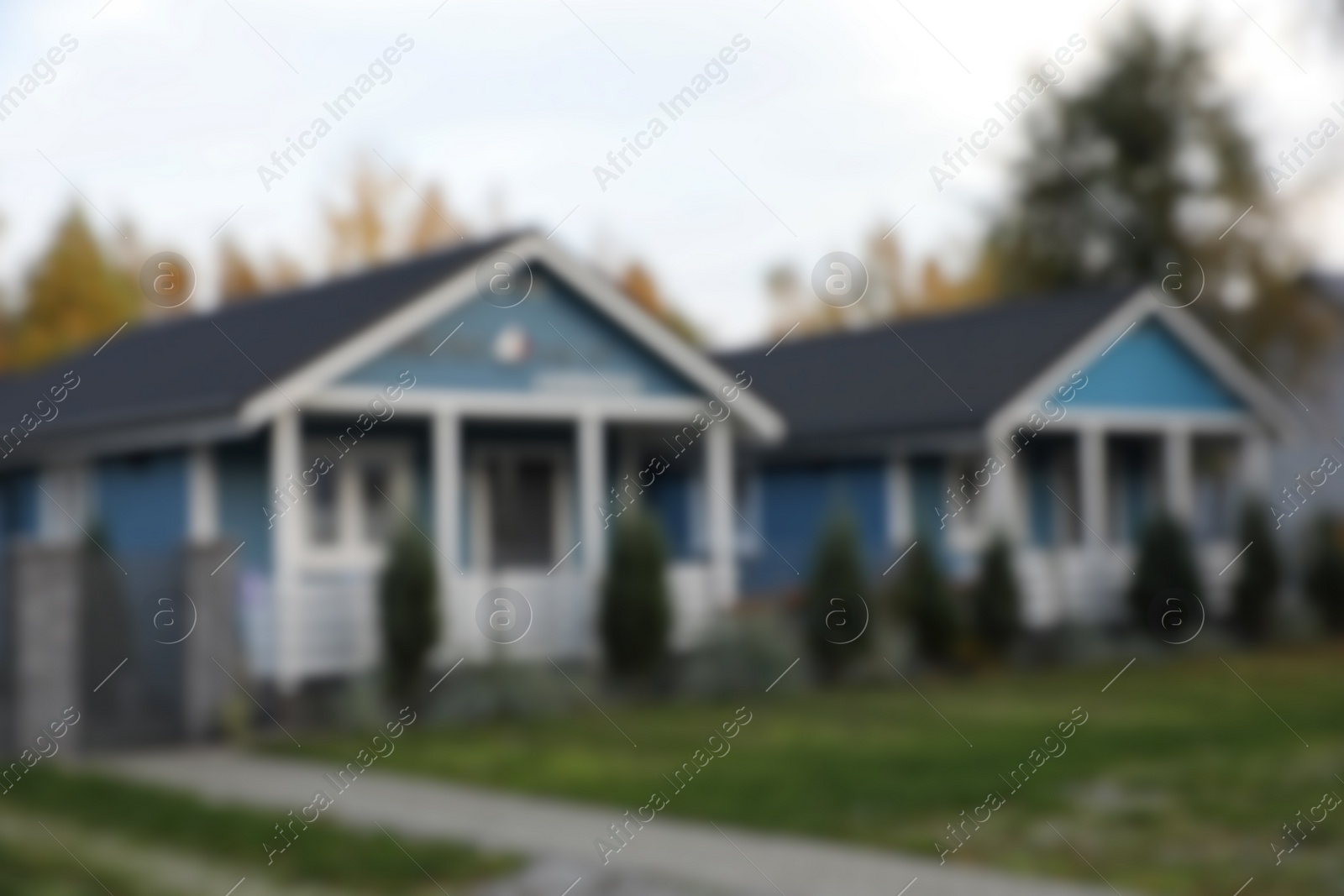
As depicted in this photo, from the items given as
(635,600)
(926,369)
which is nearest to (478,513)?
(635,600)

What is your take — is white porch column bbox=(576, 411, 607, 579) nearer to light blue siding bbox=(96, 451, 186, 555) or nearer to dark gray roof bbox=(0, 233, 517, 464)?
dark gray roof bbox=(0, 233, 517, 464)

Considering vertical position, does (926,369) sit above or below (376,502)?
above

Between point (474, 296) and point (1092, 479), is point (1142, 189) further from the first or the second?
point (474, 296)

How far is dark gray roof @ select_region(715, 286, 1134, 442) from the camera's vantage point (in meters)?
22.6

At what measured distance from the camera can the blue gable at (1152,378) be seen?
23.4 metres

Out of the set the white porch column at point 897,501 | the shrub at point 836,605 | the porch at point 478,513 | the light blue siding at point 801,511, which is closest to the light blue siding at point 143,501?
the porch at point 478,513

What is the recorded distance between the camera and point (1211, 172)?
47.2m

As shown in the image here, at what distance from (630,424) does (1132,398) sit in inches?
312

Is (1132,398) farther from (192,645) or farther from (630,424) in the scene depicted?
(192,645)

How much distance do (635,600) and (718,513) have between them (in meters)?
2.17

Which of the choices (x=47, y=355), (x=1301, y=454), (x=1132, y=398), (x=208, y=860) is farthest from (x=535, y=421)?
(x=47, y=355)

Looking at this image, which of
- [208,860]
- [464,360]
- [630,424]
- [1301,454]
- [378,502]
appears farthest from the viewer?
[1301,454]

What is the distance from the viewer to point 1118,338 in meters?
23.5

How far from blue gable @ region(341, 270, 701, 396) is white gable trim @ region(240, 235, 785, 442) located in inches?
5.9
